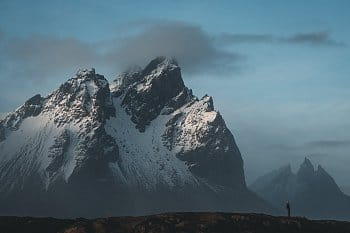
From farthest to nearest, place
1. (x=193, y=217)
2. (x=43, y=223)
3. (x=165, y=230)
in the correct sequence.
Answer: (x=43, y=223), (x=193, y=217), (x=165, y=230)

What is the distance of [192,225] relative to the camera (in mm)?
141500

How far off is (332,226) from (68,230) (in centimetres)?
6404

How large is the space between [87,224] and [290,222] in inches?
1872

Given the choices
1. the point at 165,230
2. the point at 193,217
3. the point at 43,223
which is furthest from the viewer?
the point at 43,223

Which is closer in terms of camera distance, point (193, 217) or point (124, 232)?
point (124, 232)

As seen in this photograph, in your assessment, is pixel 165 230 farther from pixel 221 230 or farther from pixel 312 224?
pixel 312 224

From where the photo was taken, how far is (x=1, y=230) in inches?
6181

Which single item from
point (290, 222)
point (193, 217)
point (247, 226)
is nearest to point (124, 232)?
point (193, 217)

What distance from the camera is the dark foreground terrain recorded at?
14012 centimetres

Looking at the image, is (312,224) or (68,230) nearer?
(68,230)

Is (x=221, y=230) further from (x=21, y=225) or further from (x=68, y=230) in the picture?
(x=21, y=225)

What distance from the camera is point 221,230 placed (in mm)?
141000

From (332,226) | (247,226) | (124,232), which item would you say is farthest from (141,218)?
(332,226)

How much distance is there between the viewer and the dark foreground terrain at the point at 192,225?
5517 inches
